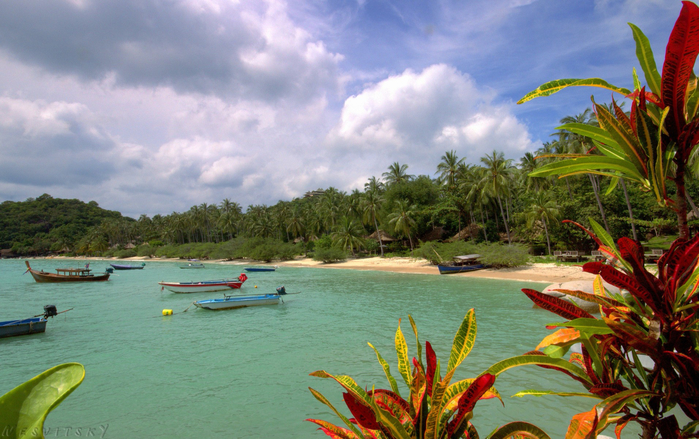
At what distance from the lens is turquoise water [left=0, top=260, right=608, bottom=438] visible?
23.0ft

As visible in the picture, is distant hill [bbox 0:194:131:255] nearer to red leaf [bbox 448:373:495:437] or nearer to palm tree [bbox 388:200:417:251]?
palm tree [bbox 388:200:417:251]

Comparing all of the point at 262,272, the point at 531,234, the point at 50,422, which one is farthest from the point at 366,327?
the point at 262,272

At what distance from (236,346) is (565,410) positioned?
9793 mm

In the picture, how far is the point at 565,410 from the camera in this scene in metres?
6.70

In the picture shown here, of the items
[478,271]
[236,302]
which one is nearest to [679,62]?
[236,302]

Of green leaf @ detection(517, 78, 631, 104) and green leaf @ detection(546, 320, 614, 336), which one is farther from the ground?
green leaf @ detection(517, 78, 631, 104)

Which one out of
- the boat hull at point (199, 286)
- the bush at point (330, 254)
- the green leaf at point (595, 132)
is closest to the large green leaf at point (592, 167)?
the green leaf at point (595, 132)

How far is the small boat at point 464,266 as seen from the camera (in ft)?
98.1

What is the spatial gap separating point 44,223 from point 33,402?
13997 cm

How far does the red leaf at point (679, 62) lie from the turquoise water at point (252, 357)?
5.80 metres

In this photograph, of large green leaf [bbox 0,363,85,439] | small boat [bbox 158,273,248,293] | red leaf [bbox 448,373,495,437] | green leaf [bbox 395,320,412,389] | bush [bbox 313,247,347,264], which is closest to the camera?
large green leaf [bbox 0,363,85,439]

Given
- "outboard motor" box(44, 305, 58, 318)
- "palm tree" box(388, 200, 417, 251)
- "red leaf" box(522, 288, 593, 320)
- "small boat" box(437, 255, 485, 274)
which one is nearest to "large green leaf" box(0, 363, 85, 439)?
"red leaf" box(522, 288, 593, 320)

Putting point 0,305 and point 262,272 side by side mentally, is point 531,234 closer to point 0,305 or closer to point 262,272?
point 262,272

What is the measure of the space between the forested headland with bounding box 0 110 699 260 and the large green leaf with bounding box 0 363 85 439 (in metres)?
3.28
